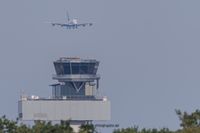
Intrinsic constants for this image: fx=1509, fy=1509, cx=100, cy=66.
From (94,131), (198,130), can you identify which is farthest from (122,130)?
(198,130)

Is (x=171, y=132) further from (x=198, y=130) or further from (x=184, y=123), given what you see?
(x=198, y=130)

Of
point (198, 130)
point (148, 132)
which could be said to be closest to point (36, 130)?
point (148, 132)

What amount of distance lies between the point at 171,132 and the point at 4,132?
2042 cm

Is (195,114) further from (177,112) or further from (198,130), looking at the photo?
(198,130)

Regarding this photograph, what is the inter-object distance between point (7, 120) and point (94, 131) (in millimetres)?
10721

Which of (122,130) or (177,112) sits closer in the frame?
(177,112)

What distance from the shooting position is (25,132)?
17812 centimetres

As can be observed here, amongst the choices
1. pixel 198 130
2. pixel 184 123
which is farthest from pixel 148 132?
pixel 198 130

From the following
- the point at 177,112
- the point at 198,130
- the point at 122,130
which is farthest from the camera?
the point at 122,130

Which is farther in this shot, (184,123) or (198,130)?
(184,123)

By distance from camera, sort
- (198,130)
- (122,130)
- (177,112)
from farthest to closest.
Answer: (122,130) < (177,112) < (198,130)

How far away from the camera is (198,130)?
15625 cm

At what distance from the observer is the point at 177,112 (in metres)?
170

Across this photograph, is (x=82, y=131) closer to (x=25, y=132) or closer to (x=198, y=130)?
(x=25, y=132)
